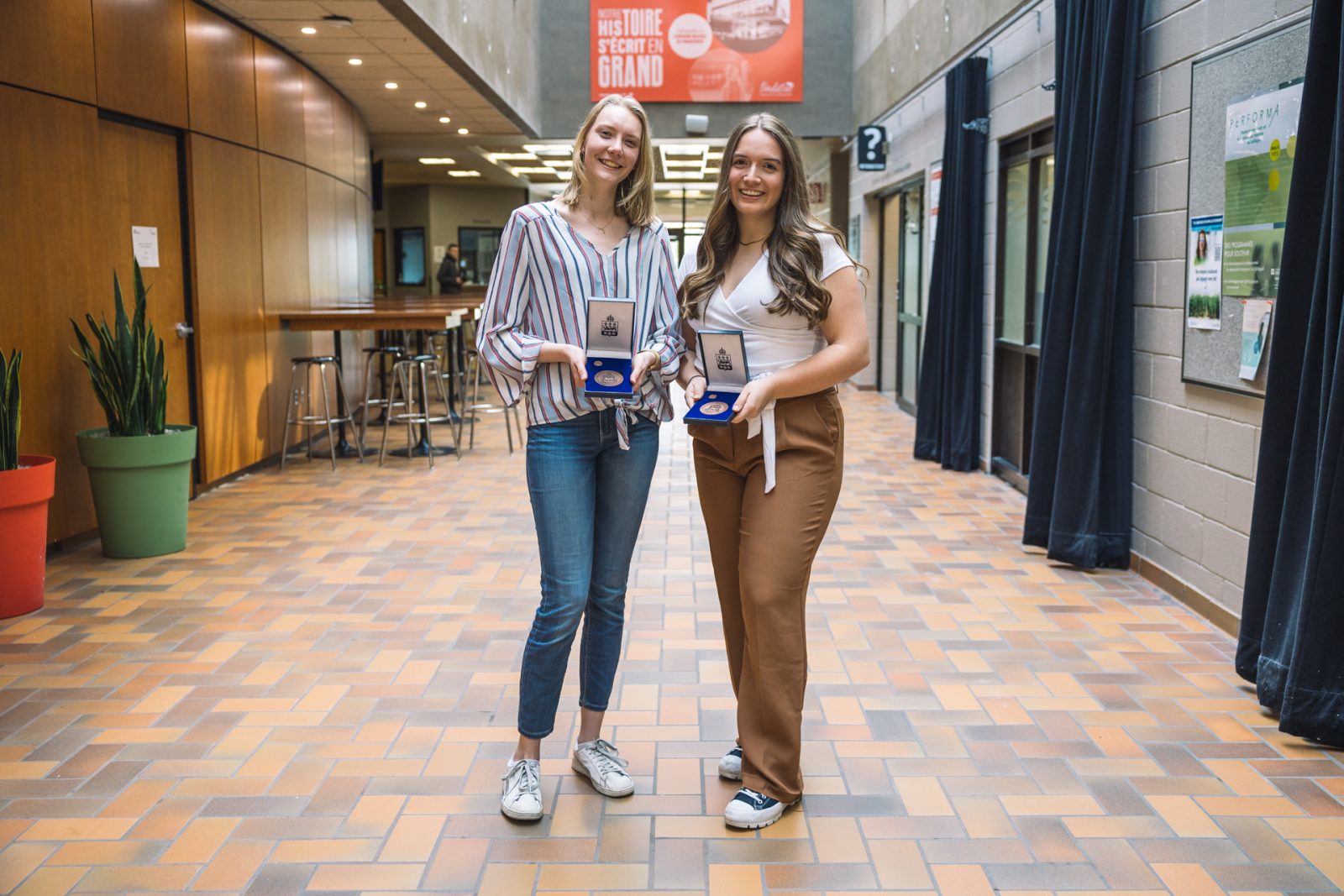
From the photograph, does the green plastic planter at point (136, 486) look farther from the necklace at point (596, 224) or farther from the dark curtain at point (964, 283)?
the dark curtain at point (964, 283)

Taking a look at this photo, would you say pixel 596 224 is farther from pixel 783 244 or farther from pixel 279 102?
pixel 279 102

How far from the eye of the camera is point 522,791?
271 centimetres

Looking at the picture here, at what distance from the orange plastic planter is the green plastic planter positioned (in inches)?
26.4

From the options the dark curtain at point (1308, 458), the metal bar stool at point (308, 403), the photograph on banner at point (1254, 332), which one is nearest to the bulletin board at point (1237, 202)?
the photograph on banner at point (1254, 332)

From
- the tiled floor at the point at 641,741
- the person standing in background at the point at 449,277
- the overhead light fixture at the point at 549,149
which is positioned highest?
the overhead light fixture at the point at 549,149

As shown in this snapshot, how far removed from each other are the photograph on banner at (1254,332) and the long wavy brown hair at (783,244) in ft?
6.58

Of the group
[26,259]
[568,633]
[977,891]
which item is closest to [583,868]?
[568,633]

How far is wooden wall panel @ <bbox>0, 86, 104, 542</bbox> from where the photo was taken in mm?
5098

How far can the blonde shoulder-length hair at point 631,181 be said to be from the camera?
2.61 m

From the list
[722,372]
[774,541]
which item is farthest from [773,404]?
[774,541]

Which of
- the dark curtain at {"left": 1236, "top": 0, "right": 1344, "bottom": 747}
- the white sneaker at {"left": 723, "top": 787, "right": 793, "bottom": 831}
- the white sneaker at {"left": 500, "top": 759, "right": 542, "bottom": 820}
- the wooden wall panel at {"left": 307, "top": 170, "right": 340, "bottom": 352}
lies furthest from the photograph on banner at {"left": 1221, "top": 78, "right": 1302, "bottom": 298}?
the wooden wall panel at {"left": 307, "top": 170, "right": 340, "bottom": 352}

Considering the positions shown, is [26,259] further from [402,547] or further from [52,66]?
[402,547]

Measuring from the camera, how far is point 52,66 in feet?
17.6

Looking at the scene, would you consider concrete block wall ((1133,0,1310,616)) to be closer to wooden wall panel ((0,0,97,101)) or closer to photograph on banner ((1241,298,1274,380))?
photograph on banner ((1241,298,1274,380))
